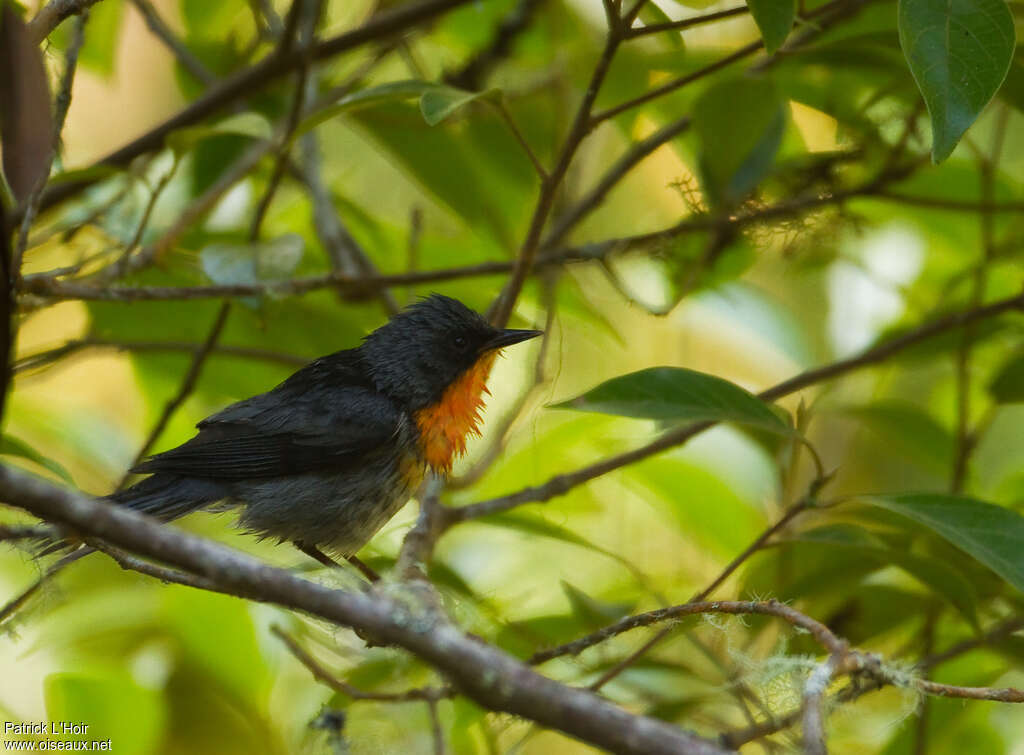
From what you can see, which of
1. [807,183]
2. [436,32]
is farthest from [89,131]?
[807,183]

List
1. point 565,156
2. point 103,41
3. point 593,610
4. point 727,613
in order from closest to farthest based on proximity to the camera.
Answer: point 727,613, point 565,156, point 593,610, point 103,41

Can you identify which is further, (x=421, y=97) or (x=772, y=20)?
(x=421, y=97)

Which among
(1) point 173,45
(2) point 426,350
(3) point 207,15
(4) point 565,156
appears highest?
(3) point 207,15

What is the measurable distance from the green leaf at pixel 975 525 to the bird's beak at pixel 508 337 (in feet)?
4.19

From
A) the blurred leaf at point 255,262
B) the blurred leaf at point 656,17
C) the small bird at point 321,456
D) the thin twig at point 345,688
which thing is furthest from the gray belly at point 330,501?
the blurred leaf at point 656,17

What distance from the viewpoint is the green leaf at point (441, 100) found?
2449mm

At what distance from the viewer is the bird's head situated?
3.69 meters

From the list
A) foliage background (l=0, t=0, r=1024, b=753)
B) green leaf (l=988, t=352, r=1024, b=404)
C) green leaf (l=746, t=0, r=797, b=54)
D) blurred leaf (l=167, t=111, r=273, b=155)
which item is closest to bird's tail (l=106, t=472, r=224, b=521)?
foliage background (l=0, t=0, r=1024, b=753)

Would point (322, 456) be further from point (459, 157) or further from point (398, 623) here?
point (398, 623)

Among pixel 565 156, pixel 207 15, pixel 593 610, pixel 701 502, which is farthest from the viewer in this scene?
pixel 207 15

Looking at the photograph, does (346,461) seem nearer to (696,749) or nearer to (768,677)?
(768,677)

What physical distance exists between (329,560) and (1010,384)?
2.24 meters

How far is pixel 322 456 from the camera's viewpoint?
345 cm

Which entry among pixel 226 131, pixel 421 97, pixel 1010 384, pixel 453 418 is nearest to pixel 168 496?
pixel 453 418
